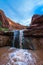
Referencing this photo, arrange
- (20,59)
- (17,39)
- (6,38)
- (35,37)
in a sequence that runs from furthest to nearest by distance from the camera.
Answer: (17,39), (6,38), (35,37), (20,59)

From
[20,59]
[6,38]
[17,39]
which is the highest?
[6,38]

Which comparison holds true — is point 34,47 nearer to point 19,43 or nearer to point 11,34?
point 19,43

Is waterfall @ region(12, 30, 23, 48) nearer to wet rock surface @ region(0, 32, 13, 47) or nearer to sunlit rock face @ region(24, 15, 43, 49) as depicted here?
wet rock surface @ region(0, 32, 13, 47)

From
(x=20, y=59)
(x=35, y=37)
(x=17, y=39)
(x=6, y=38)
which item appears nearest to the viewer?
(x=20, y=59)

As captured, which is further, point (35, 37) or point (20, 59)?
point (35, 37)

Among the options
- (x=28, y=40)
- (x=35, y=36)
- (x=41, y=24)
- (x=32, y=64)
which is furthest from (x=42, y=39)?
(x=32, y=64)

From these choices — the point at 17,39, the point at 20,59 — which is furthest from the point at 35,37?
the point at 20,59

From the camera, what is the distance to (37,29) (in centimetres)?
875

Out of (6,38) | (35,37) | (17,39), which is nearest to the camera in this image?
(35,37)

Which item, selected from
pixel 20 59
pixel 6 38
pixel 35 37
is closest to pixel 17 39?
pixel 6 38

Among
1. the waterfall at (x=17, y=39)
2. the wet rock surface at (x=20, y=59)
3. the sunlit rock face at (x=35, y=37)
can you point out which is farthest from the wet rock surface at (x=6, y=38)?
the wet rock surface at (x=20, y=59)

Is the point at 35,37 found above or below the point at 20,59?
above

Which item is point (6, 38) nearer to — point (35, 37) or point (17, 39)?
point (17, 39)

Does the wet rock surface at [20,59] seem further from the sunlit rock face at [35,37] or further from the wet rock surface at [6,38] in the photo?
the wet rock surface at [6,38]
